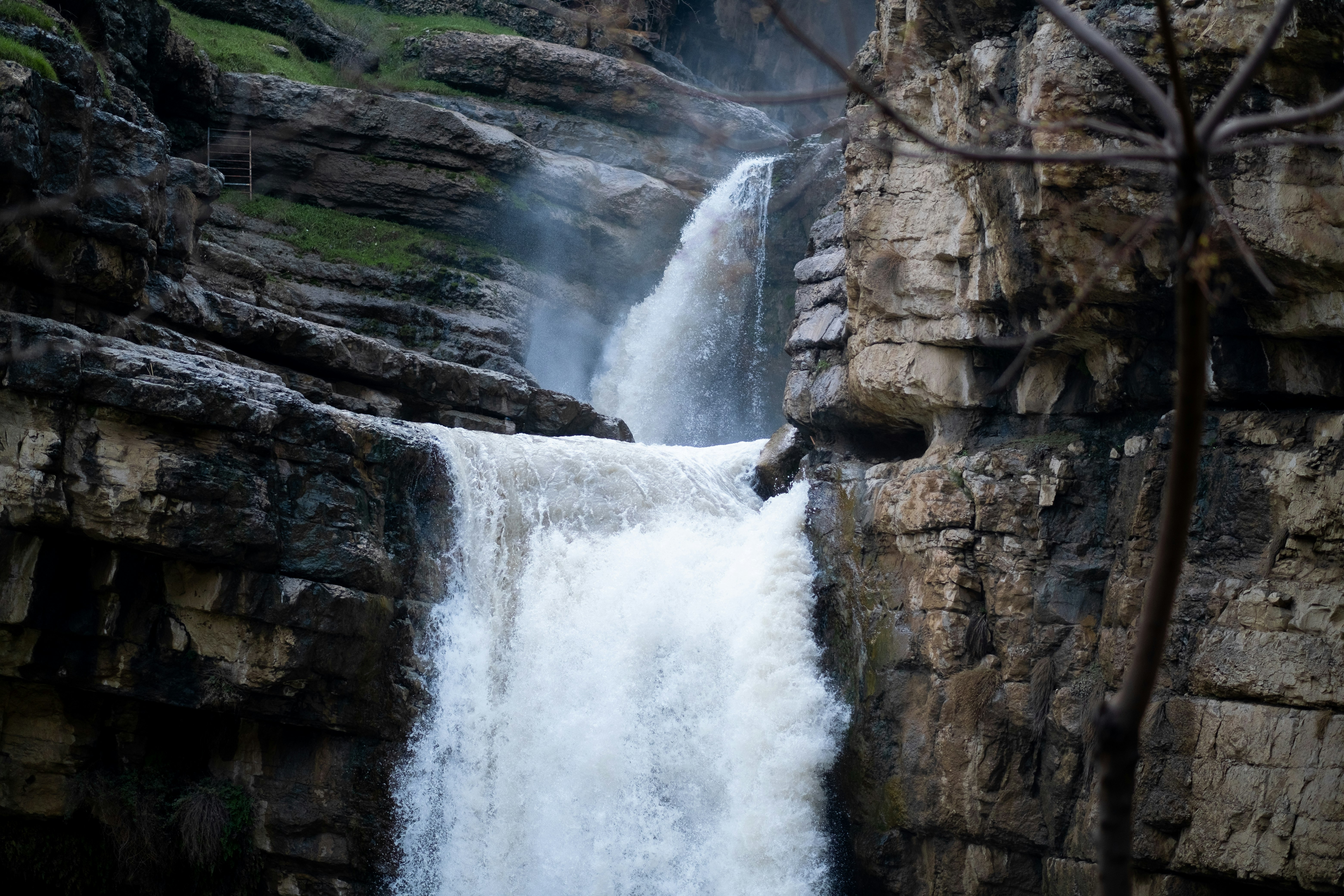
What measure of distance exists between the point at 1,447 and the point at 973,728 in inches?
357

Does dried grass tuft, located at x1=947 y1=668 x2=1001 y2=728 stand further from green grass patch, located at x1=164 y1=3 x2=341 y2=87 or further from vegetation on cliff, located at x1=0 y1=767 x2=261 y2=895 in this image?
green grass patch, located at x1=164 y1=3 x2=341 y2=87

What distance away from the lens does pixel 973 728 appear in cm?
995

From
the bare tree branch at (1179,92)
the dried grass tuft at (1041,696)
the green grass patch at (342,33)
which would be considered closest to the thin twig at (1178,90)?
the bare tree branch at (1179,92)

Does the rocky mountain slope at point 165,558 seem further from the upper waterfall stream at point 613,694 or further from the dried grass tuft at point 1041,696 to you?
the dried grass tuft at point 1041,696

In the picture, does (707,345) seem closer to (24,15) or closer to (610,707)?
(610,707)

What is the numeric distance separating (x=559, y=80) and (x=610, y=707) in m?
18.4

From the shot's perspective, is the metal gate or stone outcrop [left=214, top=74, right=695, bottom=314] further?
stone outcrop [left=214, top=74, right=695, bottom=314]

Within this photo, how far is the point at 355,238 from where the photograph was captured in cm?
2178

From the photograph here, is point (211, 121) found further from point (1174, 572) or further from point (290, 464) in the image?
point (1174, 572)

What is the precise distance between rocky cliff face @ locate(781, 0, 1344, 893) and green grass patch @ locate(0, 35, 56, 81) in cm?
802

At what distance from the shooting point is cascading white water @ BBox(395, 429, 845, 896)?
34.4ft

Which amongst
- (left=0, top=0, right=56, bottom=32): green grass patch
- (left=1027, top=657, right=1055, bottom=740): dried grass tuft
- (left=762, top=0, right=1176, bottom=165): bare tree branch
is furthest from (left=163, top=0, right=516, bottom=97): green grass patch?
(left=762, top=0, right=1176, bottom=165): bare tree branch

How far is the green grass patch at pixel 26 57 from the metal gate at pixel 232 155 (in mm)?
11596

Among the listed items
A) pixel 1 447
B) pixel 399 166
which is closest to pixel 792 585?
pixel 1 447
